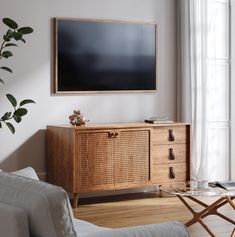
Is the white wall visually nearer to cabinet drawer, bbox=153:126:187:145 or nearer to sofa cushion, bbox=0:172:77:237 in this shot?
cabinet drawer, bbox=153:126:187:145

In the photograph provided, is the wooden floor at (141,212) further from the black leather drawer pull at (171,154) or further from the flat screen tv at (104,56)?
the flat screen tv at (104,56)

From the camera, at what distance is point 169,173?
6.68 meters

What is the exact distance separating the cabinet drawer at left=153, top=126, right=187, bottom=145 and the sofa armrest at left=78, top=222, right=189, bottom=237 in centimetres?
393

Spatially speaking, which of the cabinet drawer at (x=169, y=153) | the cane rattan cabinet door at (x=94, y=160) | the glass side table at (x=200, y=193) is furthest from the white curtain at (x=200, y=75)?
the glass side table at (x=200, y=193)

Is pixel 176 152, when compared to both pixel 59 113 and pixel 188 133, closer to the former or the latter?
pixel 188 133

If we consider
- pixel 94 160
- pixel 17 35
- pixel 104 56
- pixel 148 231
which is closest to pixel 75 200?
pixel 94 160

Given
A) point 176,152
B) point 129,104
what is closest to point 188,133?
point 176,152

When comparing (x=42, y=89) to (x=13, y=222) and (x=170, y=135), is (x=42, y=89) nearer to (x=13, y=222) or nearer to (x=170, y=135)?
(x=170, y=135)

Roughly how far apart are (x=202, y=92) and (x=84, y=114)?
1422mm

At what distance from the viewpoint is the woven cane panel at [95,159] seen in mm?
6027

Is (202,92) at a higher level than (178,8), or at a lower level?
lower

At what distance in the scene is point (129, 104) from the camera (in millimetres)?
6836

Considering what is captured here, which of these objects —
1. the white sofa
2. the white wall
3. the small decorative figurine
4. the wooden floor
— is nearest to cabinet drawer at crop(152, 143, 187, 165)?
the wooden floor

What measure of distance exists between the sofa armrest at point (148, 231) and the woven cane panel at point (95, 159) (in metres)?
3.43
